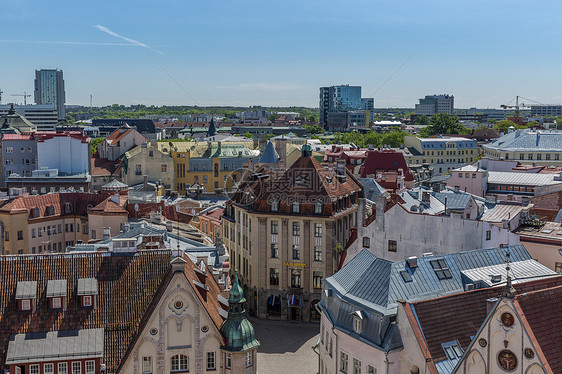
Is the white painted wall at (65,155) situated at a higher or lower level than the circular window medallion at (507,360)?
higher

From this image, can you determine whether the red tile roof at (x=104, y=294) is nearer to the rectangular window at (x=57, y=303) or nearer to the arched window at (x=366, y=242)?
the rectangular window at (x=57, y=303)

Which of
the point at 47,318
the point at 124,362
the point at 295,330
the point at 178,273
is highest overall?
the point at 178,273

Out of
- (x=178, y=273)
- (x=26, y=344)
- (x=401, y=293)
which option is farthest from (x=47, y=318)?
(x=401, y=293)

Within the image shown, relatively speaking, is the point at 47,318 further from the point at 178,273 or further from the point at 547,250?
the point at 547,250

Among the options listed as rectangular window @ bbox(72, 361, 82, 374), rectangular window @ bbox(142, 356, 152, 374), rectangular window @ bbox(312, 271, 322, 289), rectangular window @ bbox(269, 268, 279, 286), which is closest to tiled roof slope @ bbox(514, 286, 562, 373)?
rectangular window @ bbox(142, 356, 152, 374)

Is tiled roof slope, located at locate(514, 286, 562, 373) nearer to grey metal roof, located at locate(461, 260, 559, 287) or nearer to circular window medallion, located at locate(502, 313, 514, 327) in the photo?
circular window medallion, located at locate(502, 313, 514, 327)

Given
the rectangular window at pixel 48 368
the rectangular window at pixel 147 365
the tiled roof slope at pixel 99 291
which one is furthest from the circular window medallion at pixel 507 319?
the rectangular window at pixel 48 368

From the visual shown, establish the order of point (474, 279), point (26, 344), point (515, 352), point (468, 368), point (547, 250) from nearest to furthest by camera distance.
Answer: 1. point (515, 352)
2. point (468, 368)
3. point (26, 344)
4. point (474, 279)
5. point (547, 250)
